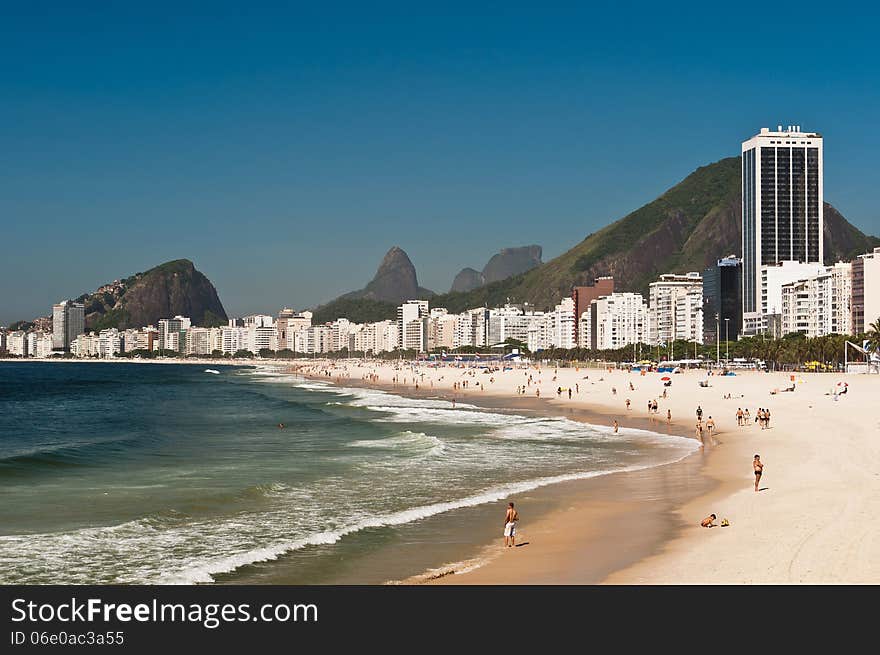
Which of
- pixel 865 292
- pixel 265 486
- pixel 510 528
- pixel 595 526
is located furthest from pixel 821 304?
pixel 510 528

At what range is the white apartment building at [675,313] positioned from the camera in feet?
578

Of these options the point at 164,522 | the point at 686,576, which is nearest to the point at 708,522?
the point at 686,576

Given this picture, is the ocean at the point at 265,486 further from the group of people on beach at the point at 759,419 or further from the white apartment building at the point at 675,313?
the white apartment building at the point at 675,313

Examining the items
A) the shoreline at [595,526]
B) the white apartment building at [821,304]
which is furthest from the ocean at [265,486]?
the white apartment building at [821,304]

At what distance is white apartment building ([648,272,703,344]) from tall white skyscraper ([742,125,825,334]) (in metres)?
11.7

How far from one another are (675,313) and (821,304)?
47.9 metres

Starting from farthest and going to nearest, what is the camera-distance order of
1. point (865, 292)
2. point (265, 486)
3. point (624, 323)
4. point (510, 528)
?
1. point (624, 323)
2. point (865, 292)
3. point (265, 486)
4. point (510, 528)

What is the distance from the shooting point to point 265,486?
22984 millimetres

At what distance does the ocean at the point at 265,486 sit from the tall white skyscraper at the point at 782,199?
5692 inches

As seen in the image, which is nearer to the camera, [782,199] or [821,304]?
[821,304]

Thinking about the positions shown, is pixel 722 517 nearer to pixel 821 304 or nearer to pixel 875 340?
pixel 875 340

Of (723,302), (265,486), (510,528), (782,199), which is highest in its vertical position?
(782,199)
